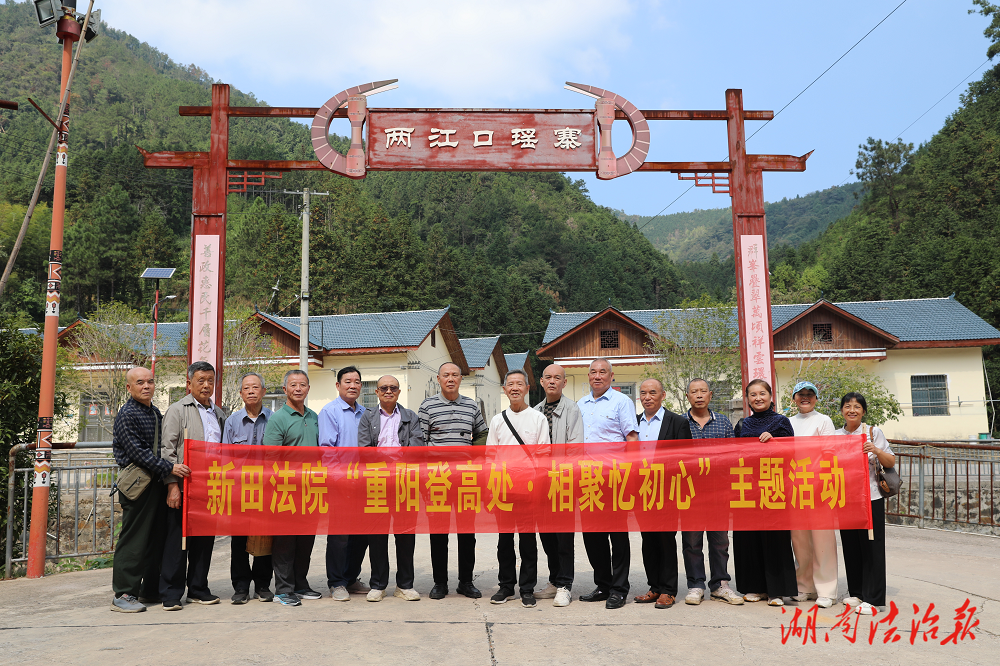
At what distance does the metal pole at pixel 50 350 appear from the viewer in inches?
259

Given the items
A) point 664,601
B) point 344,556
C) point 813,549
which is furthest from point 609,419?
point 344,556

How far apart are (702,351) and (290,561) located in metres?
19.5

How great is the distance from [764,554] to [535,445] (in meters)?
1.79

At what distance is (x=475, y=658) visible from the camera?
402cm

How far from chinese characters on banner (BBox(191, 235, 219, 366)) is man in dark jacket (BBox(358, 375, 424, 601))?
3.19m

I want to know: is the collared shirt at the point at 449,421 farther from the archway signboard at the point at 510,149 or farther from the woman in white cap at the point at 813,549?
the archway signboard at the point at 510,149

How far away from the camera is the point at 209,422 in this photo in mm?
5613

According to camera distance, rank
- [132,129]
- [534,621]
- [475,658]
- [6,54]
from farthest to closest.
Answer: [6,54]
[132,129]
[534,621]
[475,658]

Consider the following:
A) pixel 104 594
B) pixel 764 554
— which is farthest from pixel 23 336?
pixel 764 554

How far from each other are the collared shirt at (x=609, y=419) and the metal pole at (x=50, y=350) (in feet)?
15.2

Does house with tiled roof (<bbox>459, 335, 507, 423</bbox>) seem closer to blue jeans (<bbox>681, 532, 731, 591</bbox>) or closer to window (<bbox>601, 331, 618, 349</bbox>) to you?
window (<bbox>601, 331, 618, 349</bbox>)

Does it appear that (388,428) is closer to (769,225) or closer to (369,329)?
(369,329)

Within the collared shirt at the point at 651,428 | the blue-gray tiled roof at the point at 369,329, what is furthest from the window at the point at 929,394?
the collared shirt at the point at 651,428

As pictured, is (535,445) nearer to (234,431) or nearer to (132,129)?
(234,431)
